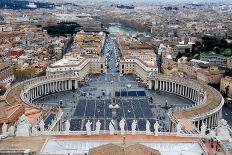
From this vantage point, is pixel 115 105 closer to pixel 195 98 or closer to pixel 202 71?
pixel 195 98

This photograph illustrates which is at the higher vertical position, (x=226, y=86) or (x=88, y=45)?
(x=88, y=45)

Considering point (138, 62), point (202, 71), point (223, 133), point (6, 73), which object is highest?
point (223, 133)

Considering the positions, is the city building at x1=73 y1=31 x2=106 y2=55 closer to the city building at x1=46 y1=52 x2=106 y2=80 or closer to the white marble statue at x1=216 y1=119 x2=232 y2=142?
the city building at x1=46 y1=52 x2=106 y2=80

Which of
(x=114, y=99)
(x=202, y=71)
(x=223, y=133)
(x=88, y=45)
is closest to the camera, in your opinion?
(x=223, y=133)

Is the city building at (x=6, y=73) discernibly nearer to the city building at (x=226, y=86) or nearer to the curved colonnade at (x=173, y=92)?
the curved colonnade at (x=173, y=92)

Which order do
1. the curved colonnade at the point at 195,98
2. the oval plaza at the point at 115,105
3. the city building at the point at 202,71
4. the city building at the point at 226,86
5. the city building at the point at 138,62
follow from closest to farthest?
the oval plaza at the point at 115,105 → the curved colonnade at the point at 195,98 → the city building at the point at 226,86 → the city building at the point at 202,71 → the city building at the point at 138,62

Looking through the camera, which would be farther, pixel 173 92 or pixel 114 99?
pixel 173 92

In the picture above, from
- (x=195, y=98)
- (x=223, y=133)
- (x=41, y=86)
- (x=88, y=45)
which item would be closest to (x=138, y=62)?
(x=195, y=98)

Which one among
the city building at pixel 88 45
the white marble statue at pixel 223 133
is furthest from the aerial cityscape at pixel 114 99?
the city building at pixel 88 45

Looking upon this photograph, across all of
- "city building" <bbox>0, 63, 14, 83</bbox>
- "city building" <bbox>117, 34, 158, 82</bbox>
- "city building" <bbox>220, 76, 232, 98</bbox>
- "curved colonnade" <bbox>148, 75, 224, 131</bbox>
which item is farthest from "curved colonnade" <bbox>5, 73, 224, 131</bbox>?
"city building" <bbox>0, 63, 14, 83</bbox>
